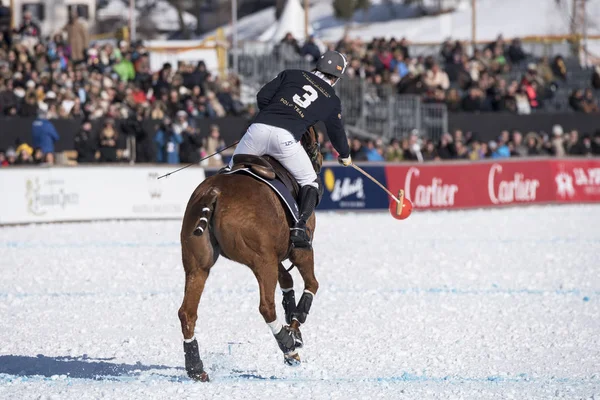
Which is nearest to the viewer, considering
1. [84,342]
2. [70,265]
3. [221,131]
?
[84,342]

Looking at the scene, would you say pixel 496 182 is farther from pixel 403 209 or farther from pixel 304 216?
pixel 304 216

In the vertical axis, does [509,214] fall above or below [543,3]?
below

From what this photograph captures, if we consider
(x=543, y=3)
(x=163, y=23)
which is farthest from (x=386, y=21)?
(x=163, y=23)

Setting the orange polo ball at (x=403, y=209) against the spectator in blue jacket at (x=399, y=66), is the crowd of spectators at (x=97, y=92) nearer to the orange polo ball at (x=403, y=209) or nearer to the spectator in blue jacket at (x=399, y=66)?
the spectator in blue jacket at (x=399, y=66)

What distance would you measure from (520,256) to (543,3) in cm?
5626

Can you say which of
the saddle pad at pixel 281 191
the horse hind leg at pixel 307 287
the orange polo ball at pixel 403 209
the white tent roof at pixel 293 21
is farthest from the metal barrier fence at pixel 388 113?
the saddle pad at pixel 281 191

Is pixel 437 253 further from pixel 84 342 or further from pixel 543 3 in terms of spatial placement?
pixel 543 3

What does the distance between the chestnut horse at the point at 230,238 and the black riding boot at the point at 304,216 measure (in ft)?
0.49

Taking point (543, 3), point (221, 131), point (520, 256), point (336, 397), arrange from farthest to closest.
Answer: point (543, 3) < point (221, 131) < point (520, 256) < point (336, 397)

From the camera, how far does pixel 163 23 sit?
242 ft

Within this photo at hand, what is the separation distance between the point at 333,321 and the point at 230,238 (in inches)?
119

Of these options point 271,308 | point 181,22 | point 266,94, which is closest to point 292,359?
point 271,308

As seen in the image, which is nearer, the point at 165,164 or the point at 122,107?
the point at 165,164

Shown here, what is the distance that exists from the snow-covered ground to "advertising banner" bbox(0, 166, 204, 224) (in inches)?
41.0
